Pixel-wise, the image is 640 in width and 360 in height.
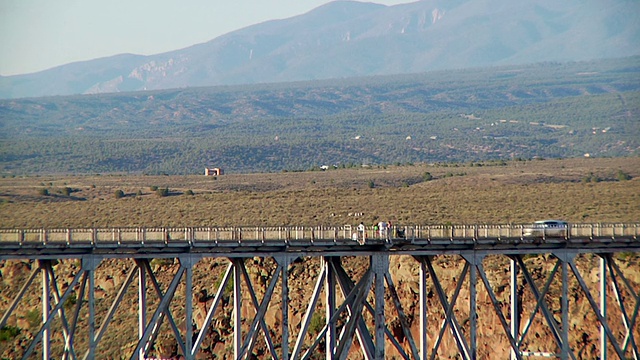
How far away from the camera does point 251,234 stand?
51688 millimetres

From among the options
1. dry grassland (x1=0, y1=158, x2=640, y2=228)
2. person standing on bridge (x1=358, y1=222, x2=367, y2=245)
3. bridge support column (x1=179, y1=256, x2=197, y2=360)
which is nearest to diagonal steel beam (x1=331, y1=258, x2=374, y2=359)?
person standing on bridge (x1=358, y1=222, x2=367, y2=245)

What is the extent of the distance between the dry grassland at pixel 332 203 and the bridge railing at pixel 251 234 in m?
27.3

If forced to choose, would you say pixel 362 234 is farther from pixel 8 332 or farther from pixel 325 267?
pixel 8 332

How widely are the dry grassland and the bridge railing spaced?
2727cm

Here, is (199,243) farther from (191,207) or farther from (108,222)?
(191,207)

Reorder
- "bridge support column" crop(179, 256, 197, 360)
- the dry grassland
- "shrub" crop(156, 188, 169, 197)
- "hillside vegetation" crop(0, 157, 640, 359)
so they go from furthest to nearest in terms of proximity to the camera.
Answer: "shrub" crop(156, 188, 169, 197) < the dry grassland < "hillside vegetation" crop(0, 157, 640, 359) < "bridge support column" crop(179, 256, 197, 360)

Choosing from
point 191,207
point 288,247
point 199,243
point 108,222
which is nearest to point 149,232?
point 199,243

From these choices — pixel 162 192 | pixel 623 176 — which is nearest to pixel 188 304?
pixel 162 192

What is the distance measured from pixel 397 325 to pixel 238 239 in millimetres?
17874

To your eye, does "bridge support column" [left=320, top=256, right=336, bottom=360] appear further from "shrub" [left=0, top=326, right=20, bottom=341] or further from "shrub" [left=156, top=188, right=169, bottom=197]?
"shrub" [left=156, top=188, right=169, bottom=197]

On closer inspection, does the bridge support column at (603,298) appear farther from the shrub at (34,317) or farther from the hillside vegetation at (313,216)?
the shrub at (34,317)

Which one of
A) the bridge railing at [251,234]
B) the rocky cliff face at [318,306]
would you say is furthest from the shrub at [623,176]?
the bridge railing at [251,234]

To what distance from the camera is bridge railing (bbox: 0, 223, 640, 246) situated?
5019 cm

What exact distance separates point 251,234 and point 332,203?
4373 centimetres
